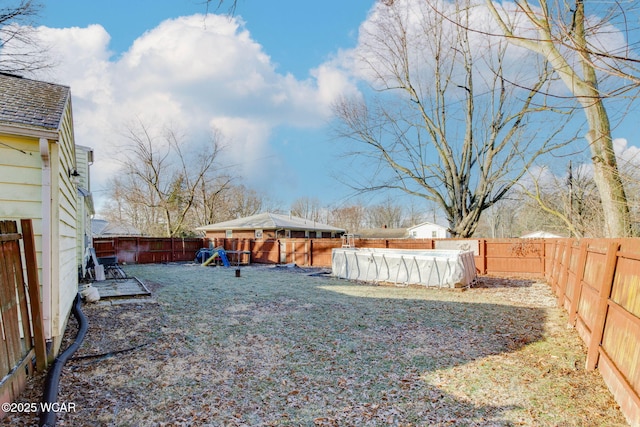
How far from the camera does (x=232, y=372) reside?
4098 millimetres

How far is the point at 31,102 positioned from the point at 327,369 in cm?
514

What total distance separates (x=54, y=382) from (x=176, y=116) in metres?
28.4

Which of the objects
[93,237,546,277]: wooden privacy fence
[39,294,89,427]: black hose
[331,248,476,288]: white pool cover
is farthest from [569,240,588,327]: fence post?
[93,237,546,277]: wooden privacy fence

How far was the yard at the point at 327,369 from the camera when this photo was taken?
3.14m

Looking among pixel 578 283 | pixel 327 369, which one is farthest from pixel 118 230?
pixel 578 283

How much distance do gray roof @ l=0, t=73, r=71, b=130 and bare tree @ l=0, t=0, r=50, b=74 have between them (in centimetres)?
938

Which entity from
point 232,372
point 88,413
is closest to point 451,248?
point 232,372

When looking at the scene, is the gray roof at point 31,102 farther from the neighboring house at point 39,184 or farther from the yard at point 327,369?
the yard at point 327,369

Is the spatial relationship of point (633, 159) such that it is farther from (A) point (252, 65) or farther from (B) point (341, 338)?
(A) point (252, 65)

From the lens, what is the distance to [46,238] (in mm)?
4066

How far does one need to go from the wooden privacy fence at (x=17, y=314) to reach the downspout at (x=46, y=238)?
0.72 feet

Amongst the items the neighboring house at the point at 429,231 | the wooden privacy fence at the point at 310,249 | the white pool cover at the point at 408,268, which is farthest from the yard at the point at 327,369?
the neighboring house at the point at 429,231

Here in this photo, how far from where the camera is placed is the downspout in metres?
4.02

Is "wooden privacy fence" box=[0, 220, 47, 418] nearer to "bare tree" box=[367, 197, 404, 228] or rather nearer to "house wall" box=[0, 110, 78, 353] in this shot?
"house wall" box=[0, 110, 78, 353]
